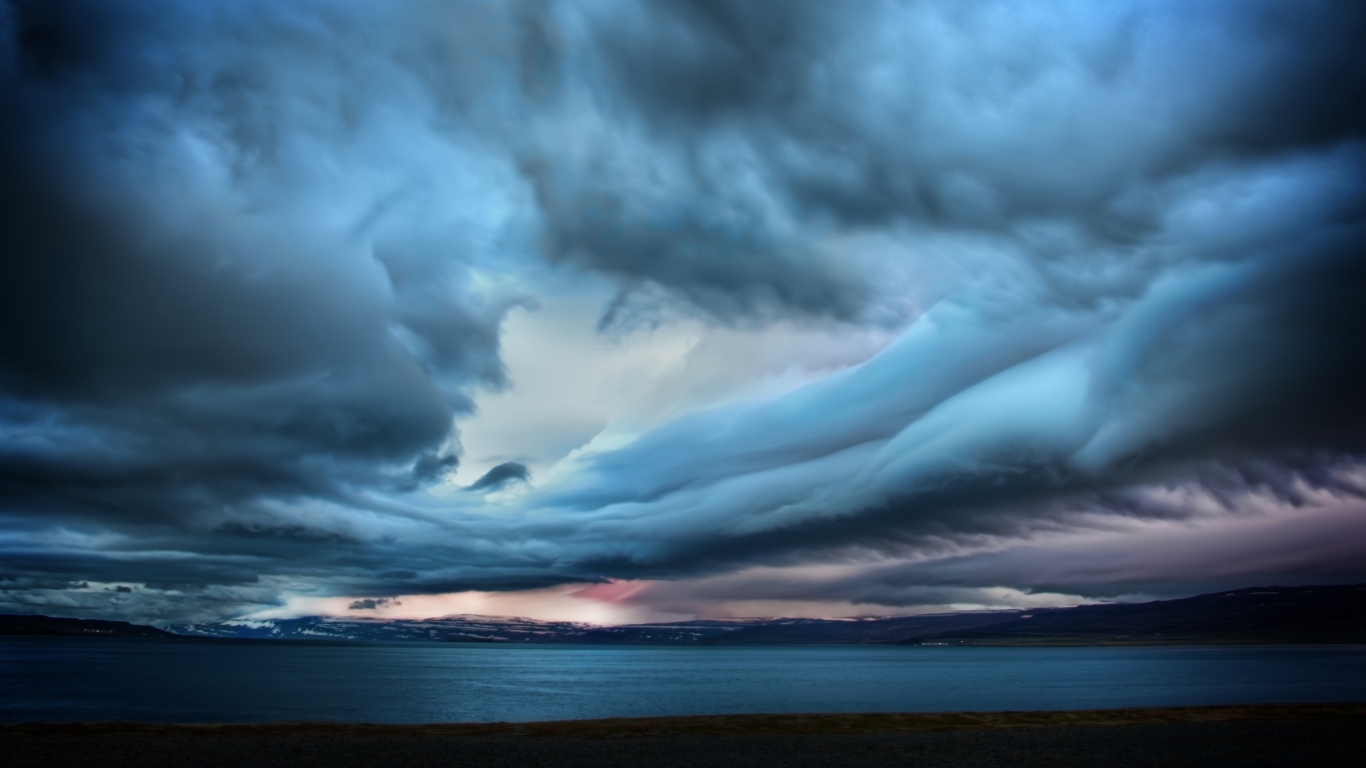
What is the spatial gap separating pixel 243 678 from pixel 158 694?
5722 cm

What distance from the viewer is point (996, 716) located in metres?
68.3

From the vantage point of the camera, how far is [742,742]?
54.2 m

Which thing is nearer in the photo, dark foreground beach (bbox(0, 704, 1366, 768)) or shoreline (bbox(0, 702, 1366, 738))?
dark foreground beach (bbox(0, 704, 1366, 768))

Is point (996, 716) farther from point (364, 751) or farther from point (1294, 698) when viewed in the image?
point (1294, 698)

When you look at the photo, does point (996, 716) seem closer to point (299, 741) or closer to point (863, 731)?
point (863, 731)

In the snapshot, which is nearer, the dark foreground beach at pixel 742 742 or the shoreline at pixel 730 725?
the dark foreground beach at pixel 742 742

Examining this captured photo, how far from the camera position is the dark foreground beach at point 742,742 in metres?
45.1

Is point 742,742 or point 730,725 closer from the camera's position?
point 742,742

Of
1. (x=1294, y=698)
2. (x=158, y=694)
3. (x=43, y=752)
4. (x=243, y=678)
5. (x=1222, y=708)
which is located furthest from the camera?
(x=243, y=678)

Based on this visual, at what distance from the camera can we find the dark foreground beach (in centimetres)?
4506

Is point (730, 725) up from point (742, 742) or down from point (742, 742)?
down

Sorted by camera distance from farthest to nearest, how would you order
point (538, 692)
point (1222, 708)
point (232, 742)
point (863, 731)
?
point (538, 692) < point (1222, 708) < point (863, 731) < point (232, 742)

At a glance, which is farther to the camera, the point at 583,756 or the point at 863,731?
the point at 863,731

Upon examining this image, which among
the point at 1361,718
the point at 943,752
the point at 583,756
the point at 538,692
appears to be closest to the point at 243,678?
the point at 538,692
